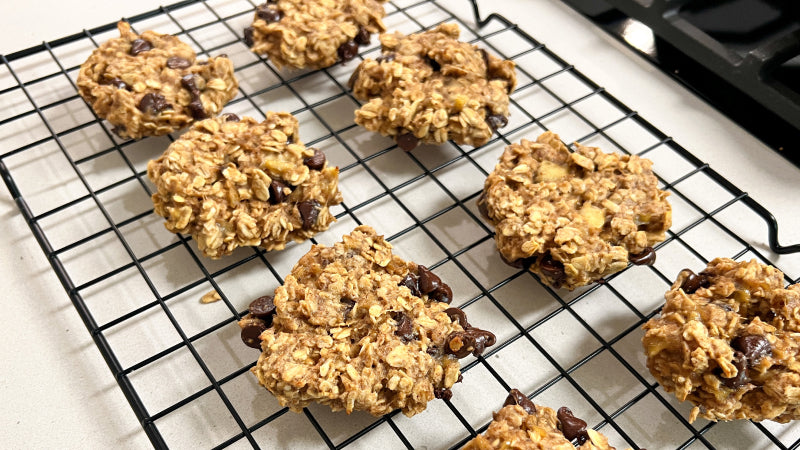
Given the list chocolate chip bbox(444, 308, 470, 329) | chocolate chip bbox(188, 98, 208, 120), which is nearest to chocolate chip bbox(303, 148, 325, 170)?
chocolate chip bbox(188, 98, 208, 120)

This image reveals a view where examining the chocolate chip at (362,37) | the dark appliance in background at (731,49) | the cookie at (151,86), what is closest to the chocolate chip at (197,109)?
the cookie at (151,86)

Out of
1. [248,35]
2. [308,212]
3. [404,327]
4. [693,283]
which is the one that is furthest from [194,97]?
[693,283]

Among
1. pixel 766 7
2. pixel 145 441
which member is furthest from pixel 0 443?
pixel 766 7

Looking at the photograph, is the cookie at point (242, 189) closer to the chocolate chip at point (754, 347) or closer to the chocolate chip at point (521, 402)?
the chocolate chip at point (521, 402)

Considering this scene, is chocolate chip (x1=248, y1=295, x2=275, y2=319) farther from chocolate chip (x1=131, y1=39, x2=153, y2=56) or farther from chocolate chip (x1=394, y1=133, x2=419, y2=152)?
chocolate chip (x1=131, y1=39, x2=153, y2=56)

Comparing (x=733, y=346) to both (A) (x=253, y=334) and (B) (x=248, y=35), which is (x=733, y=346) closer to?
(A) (x=253, y=334)

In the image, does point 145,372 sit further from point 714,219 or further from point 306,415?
point 714,219
